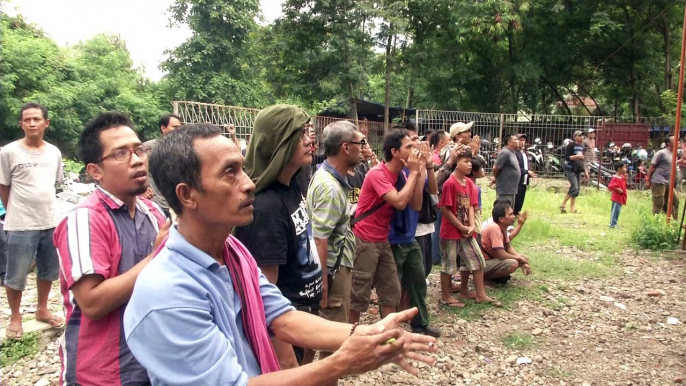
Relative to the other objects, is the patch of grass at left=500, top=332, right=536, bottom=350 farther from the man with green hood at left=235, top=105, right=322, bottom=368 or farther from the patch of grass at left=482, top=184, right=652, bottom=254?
the patch of grass at left=482, top=184, right=652, bottom=254

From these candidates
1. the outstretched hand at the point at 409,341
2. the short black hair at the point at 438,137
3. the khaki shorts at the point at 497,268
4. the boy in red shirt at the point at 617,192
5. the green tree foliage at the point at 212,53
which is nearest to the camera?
the outstretched hand at the point at 409,341

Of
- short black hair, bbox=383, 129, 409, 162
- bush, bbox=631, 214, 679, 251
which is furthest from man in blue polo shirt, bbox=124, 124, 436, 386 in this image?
bush, bbox=631, 214, 679, 251

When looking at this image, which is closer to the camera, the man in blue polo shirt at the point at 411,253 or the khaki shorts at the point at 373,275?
the khaki shorts at the point at 373,275

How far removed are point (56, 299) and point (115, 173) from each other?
12.6 feet

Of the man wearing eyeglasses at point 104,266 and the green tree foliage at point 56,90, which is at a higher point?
the green tree foliage at point 56,90

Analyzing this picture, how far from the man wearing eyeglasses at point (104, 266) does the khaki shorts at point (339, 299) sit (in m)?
1.47

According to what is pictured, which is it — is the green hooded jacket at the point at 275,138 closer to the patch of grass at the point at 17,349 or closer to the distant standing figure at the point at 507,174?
the patch of grass at the point at 17,349

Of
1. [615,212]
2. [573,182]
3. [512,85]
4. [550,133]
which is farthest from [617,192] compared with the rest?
[512,85]

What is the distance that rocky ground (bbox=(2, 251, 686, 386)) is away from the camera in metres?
3.62

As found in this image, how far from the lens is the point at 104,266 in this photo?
1.61 metres

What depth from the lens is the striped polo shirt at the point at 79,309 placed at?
158cm

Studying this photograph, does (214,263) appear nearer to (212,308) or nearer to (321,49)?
(212,308)

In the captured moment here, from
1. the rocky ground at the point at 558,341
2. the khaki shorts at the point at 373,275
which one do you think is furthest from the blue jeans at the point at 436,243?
the khaki shorts at the point at 373,275

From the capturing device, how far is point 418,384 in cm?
354
